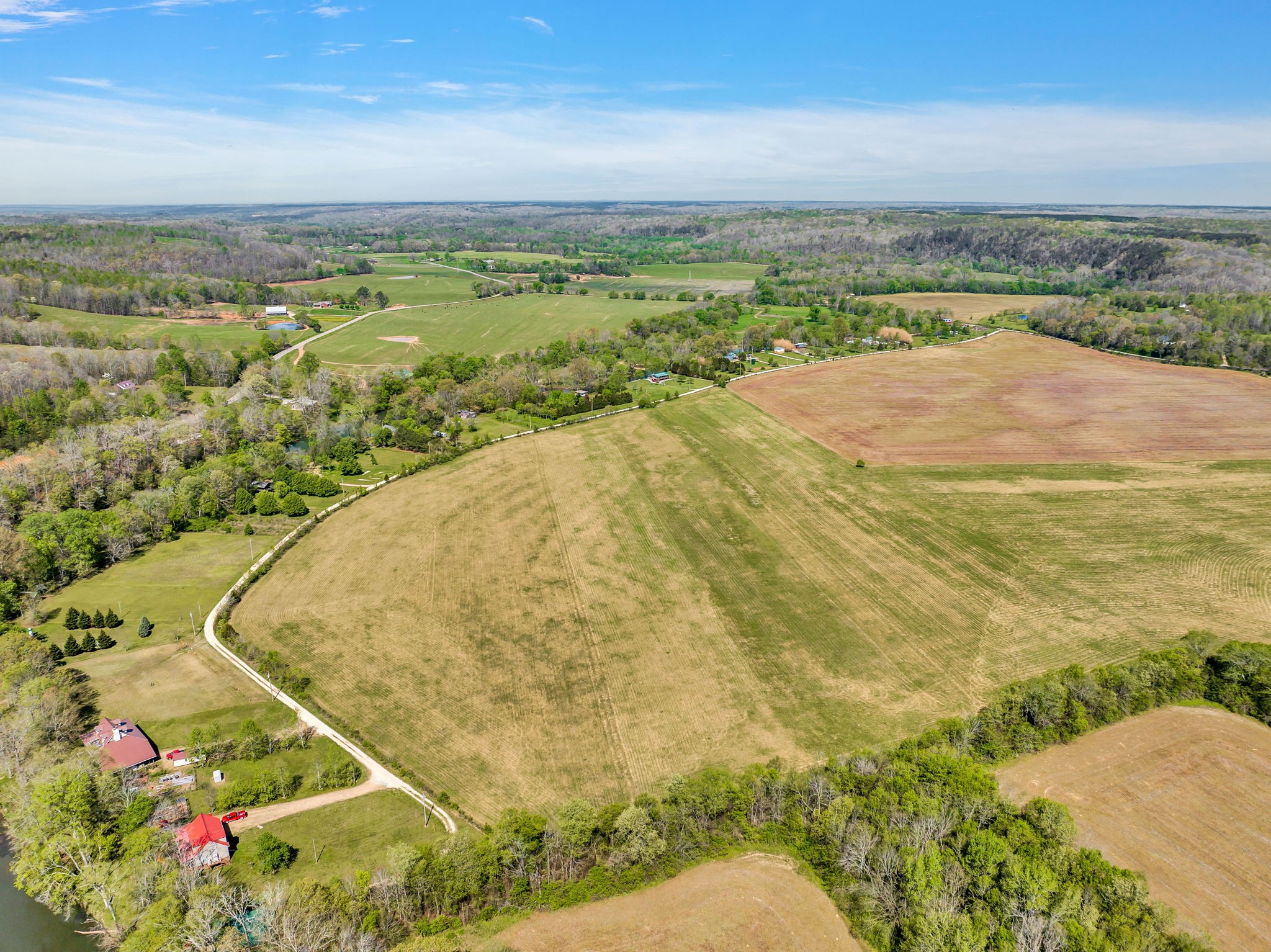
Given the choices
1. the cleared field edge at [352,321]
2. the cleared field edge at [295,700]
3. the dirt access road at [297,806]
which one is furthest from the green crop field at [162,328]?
the dirt access road at [297,806]

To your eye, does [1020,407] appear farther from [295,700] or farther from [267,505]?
[267,505]

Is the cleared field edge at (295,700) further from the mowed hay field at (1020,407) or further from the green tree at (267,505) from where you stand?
the mowed hay field at (1020,407)

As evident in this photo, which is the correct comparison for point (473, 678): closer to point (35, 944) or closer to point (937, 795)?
point (35, 944)

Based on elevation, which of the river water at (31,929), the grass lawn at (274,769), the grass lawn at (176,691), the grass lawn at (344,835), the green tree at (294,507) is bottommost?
the river water at (31,929)

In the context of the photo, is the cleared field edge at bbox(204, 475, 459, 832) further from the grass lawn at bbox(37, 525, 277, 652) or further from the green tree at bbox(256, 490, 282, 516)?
the green tree at bbox(256, 490, 282, 516)

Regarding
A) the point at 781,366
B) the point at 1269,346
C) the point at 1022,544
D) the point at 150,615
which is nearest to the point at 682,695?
the point at 1022,544

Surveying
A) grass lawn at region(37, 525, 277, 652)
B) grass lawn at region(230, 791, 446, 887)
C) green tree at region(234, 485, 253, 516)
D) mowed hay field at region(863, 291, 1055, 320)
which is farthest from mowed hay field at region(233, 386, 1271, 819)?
mowed hay field at region(863, 291, 1055, 320)
